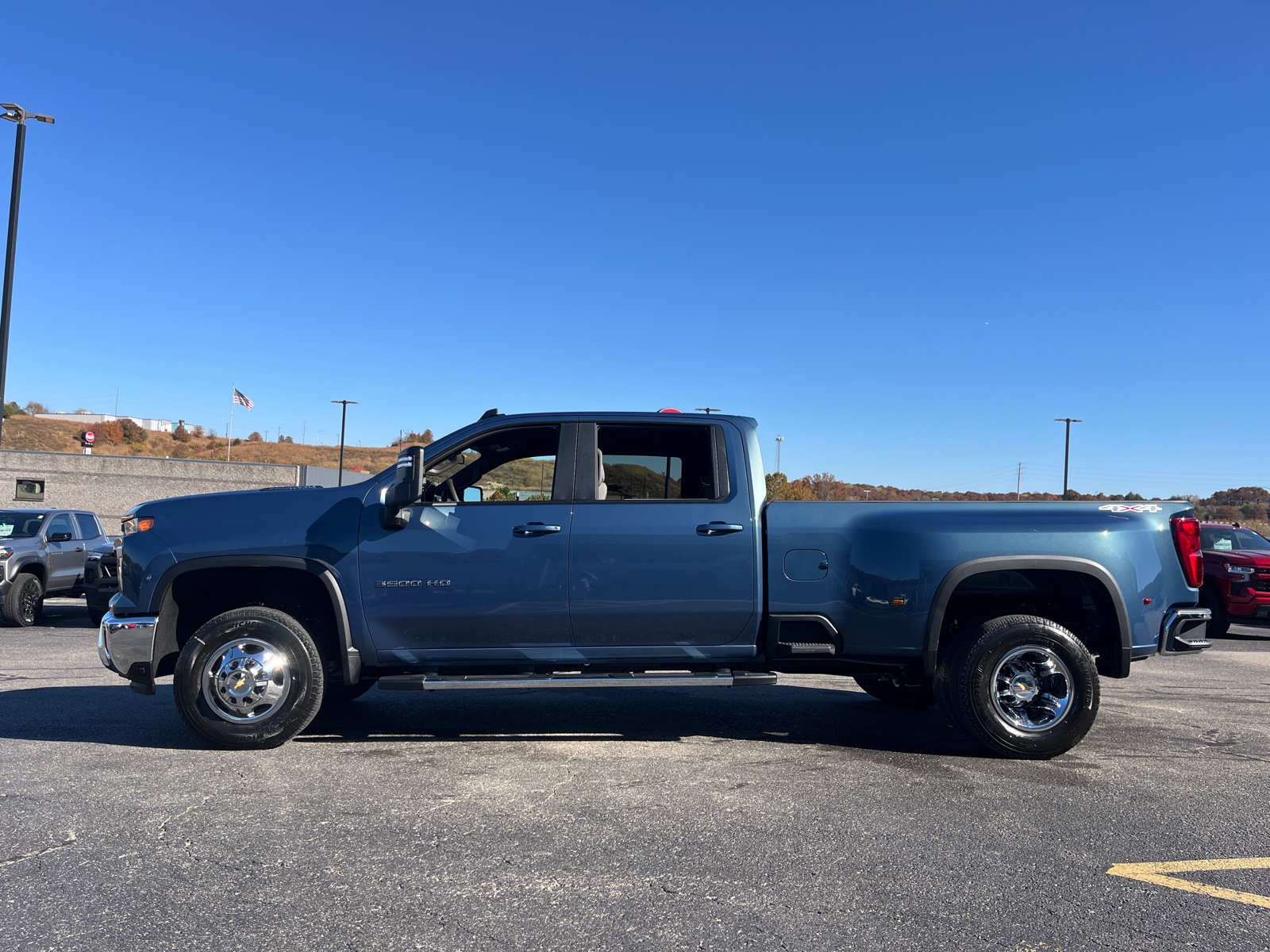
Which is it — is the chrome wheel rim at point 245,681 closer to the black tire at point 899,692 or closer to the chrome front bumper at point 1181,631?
the black tire at point 899,692

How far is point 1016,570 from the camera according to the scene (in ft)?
18.0

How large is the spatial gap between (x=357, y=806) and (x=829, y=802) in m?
2.34

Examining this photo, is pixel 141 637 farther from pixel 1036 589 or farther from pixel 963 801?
pixel 1036 589

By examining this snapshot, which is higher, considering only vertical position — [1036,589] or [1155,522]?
[1155,522]

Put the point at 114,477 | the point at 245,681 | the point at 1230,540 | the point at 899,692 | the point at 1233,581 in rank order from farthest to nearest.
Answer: the point at 114,477 < the point at 1230,540 < the point at 1233,581 < the point at 899,692 < the point at 245,681

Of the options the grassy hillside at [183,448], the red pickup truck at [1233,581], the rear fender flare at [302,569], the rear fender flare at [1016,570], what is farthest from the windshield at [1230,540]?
the grassy hillside at [183,448]

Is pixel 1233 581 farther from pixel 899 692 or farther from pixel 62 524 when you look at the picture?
pixel 62 524

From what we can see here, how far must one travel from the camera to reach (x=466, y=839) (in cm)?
396

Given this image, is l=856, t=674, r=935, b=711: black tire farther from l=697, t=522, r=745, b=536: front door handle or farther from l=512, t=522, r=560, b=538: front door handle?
l=512, t=522, r=560, b=538: front door handle

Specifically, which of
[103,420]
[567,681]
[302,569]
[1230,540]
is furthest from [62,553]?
[103,420]

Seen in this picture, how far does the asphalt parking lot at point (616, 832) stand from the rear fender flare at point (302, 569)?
1.98 ft

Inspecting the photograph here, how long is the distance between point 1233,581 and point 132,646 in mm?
14060

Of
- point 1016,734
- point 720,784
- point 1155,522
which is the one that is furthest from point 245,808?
point 1155,522

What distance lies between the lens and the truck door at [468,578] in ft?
17.8
